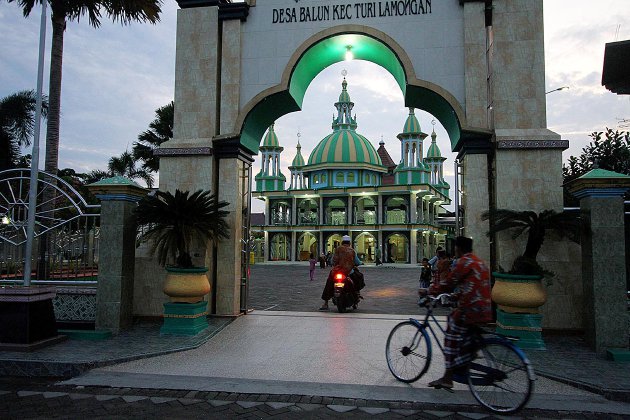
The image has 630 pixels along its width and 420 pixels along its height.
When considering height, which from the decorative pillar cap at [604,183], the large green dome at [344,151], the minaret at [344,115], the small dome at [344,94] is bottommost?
the decorative pillar cap at [604,183]

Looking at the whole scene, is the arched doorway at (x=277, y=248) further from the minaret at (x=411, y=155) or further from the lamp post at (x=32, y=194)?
the lamp post at (x=32, y=194)

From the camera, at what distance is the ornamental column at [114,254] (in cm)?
822

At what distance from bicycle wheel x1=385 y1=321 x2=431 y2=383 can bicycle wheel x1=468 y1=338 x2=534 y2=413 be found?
2.15 ft

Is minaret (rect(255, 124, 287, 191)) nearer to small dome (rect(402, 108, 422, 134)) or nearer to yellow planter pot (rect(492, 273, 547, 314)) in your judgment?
small dome (rect(402, 108, 422, 134))

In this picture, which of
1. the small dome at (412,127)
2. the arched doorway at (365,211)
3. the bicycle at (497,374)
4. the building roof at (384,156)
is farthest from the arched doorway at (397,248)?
the bicycle at (497,374)

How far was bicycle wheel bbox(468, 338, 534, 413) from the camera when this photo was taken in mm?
4426

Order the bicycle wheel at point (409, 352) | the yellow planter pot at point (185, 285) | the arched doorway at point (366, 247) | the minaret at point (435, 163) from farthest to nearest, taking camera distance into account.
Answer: the minaret at point (435, 163) < the arched doorway at point (366, 247) < the yellow planter pot at point (185, 285) < the bicycle wheel at point (409, 352)

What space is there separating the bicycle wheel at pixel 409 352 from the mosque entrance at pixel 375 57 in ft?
12.0

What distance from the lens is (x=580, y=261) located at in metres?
8.09

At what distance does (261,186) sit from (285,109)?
4286 centimetres

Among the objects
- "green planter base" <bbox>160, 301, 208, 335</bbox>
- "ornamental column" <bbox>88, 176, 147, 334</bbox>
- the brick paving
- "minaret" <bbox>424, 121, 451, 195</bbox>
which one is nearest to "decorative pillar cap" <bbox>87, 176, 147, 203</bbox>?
"ornamental column" <bbox>88, 176, 147, 334</bbox>

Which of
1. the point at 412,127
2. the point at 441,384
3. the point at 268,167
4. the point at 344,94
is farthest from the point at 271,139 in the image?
the point at 441,384

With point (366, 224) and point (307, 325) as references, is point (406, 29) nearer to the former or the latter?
point (307, 325)

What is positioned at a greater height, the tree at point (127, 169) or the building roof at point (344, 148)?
the building roof at point (344, 148)
